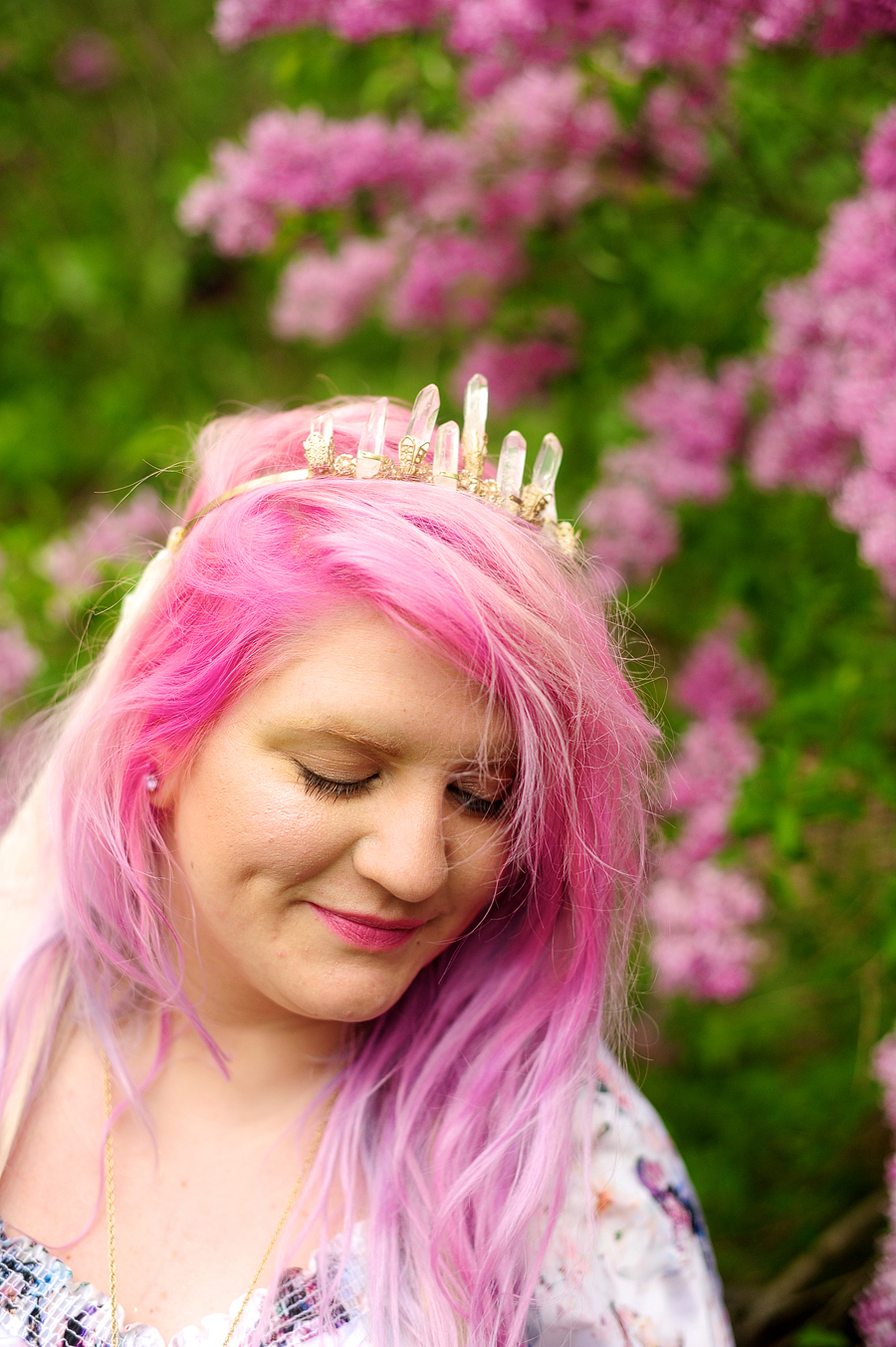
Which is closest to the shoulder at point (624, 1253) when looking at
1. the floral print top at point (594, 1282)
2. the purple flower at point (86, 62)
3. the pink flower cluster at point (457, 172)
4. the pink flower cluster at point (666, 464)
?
the floral print top at point (594, 1282)

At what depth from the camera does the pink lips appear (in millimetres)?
1038

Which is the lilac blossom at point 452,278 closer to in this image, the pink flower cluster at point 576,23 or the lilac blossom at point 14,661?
the pink flower cluster at point 576,23

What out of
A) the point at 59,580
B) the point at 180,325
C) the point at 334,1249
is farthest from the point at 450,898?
the point at 180,325

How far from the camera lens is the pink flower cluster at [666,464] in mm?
1890

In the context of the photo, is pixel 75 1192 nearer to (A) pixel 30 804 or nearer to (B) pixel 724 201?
(A) pixel 30 804

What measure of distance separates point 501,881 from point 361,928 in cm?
19

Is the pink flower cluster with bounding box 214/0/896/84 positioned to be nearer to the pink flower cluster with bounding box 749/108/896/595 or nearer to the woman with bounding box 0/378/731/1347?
the pink flower cluster with bounding box 749/108/896/595

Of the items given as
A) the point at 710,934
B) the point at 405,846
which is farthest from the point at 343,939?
the point at 710,934

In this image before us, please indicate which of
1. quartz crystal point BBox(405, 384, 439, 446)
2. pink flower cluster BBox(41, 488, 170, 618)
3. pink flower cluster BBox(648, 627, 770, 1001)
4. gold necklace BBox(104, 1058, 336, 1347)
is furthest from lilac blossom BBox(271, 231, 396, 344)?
gold necklace BBox(104, 1058, 336, 1347)

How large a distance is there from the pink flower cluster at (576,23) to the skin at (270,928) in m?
1.05

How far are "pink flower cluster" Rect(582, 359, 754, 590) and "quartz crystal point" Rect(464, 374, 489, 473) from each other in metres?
0.79

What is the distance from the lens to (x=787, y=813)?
4.76ft

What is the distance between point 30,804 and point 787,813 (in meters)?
0.97

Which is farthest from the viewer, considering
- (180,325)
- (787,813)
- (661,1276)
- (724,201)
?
(180,325)
